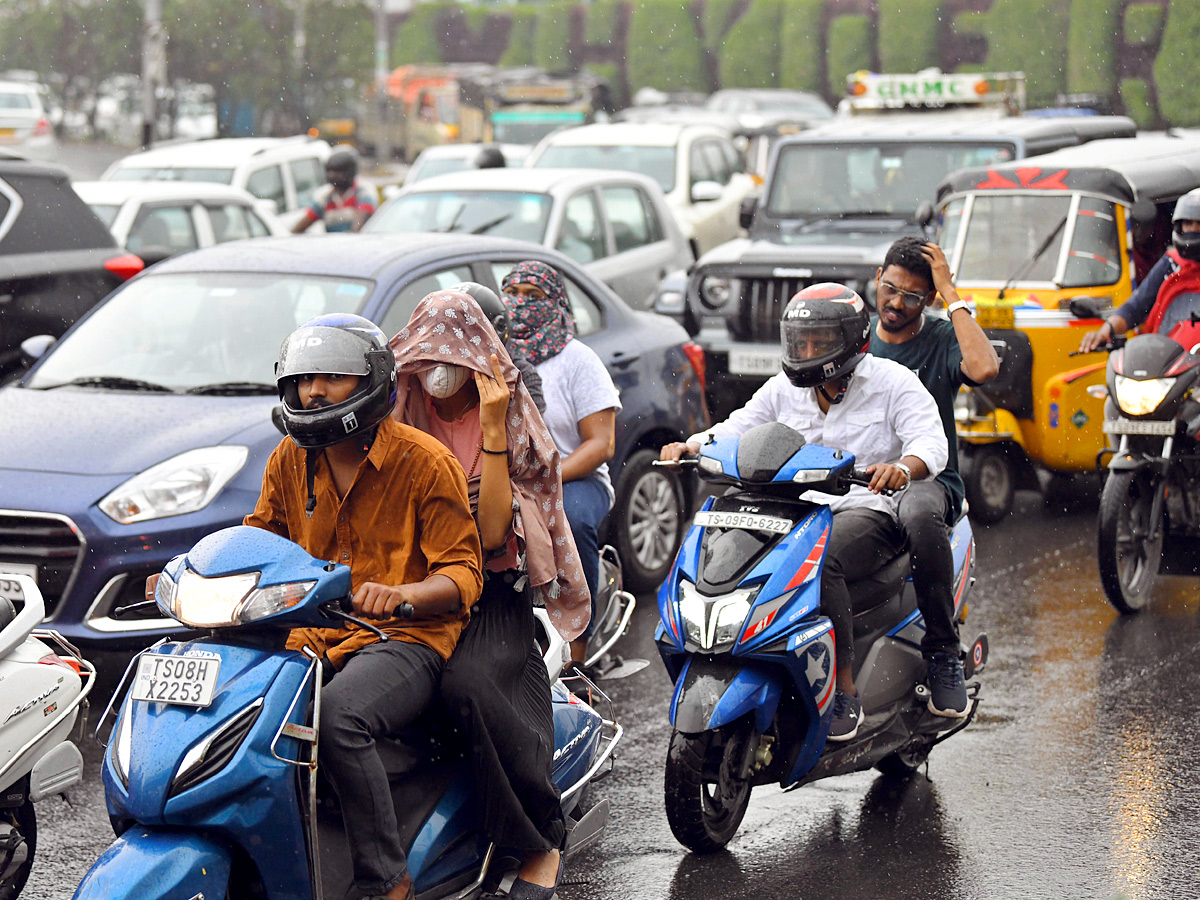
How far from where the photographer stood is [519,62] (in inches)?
2254

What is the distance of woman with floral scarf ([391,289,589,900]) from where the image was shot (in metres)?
3.95

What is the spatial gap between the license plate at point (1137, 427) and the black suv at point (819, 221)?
344cm

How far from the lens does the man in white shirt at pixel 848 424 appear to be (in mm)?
5031

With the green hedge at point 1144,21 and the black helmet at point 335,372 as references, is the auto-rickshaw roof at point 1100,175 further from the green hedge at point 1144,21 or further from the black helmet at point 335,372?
the green hedge at point 1144,21

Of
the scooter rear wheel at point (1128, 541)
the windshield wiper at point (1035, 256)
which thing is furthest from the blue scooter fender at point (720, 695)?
the windshield wiper at point (1035, 256)

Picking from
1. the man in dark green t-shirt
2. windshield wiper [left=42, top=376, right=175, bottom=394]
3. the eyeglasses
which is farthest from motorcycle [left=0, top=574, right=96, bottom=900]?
the eyeglasses

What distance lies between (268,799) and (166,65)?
36929mm

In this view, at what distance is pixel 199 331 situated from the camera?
280 inches

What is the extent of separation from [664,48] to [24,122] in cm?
2911

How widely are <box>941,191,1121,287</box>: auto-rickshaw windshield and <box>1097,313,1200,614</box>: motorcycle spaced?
6.04 ft

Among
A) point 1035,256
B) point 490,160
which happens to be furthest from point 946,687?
point 490,160

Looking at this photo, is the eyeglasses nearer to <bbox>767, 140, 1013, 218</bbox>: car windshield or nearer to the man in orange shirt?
the man in orange shirt

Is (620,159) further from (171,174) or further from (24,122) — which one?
(24,122)

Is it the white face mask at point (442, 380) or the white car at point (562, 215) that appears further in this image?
the white car at point (562, 215)
